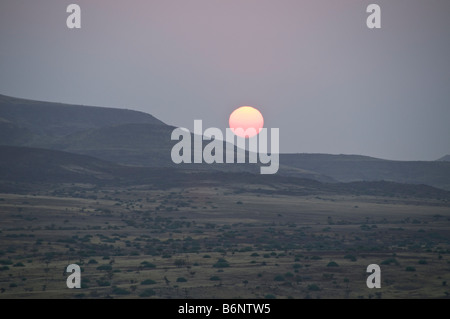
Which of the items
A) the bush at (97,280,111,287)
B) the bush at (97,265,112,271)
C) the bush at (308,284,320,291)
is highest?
the bush at (97,265,112,271)

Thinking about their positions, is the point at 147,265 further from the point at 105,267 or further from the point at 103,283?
the point at 103,283

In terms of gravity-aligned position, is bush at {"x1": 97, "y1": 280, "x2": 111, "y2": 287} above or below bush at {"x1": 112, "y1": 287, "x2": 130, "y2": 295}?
above

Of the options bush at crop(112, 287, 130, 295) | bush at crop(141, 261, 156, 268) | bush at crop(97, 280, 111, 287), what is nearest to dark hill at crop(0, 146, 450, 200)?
bush at crop(141, 261, 156, 268)

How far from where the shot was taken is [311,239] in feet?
206

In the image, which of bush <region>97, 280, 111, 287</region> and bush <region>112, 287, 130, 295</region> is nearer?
bush <region>112, 287, 130, 295</region>

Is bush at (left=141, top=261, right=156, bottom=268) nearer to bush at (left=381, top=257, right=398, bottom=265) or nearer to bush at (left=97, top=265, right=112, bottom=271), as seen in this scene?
bush at (left=97, top=265, right=112, bottom=271)

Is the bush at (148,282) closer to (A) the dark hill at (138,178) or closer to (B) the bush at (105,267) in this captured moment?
(B) the bush at (105,267)

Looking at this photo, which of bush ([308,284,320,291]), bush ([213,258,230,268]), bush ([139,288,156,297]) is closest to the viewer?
bush ([139,288,156,297])

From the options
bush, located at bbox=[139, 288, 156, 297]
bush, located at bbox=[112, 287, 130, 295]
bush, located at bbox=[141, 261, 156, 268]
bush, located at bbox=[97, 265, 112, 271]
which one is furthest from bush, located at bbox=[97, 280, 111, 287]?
bush, located at bbox=[141, 261, 156, 268]

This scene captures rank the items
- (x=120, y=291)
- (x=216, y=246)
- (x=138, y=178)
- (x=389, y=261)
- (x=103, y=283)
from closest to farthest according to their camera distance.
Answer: (x=120, y=291), (x=103, y=283), (x=389, y=261), (x=216, y=246), (x=138, y=178)

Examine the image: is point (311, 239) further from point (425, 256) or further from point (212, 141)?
point (212, 141)

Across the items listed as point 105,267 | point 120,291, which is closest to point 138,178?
point 105,267

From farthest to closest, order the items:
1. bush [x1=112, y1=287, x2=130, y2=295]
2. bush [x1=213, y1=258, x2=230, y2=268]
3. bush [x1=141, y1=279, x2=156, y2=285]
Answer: bush [x1=213, y1=258, x2=230, y2=268], bush [x1=141, y1=279, x2=156, y2=285], bush [x1=112, y1=287, x2=130, y2=295]

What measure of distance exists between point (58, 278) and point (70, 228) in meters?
31.0
